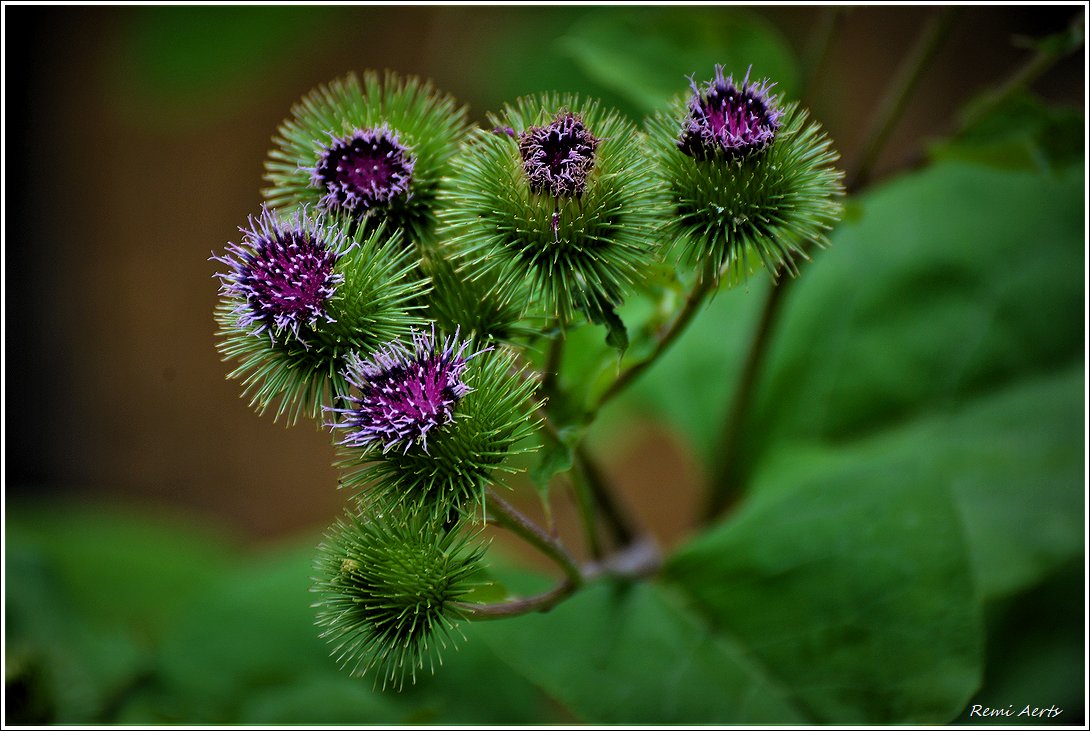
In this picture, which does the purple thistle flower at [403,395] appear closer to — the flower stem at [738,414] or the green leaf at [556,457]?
the green leaf at [556,457]

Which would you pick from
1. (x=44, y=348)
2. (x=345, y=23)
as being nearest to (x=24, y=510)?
(x=44, y=348)

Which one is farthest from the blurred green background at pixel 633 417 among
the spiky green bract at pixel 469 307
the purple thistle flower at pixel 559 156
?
the purple thistle flower at pixel 559 156

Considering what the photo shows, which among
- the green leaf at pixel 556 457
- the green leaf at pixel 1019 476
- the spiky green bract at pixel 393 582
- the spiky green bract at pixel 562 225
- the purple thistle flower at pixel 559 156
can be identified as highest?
the purple thistle flower at pixel 559 156

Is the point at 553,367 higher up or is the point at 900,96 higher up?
the point at 900,96

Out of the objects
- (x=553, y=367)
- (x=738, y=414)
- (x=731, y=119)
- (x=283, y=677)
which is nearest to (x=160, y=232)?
(x=283, y=677)

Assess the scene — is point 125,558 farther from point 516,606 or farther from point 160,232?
point 516,606
